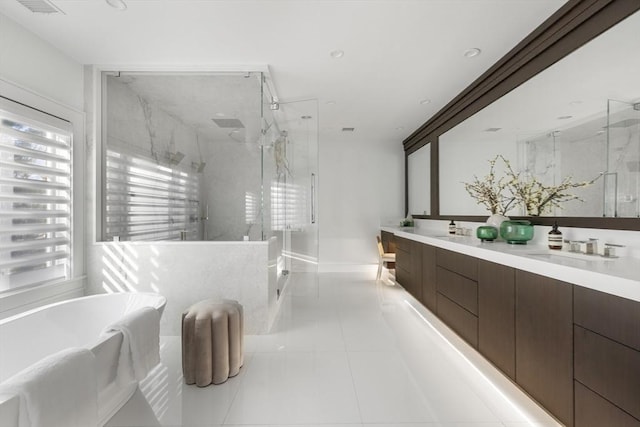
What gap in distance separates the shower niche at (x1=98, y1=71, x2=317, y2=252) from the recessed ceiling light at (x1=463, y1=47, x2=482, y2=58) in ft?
6.45

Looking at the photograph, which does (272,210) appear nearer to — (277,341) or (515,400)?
(277,341)

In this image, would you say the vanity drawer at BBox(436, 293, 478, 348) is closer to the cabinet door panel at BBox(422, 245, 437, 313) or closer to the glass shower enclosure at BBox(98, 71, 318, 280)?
the cabinet door panel at BBox(422, 245, 437, 313)

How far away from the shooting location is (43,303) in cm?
243

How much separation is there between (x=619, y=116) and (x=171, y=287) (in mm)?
3781

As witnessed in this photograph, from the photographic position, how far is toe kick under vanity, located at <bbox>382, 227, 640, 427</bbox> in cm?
121

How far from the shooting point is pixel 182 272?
2883mm

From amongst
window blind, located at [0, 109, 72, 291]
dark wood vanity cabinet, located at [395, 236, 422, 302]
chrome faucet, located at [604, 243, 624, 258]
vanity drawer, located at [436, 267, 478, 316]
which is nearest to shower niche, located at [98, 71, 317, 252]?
window blind, located at [0, 109, 72, 291]

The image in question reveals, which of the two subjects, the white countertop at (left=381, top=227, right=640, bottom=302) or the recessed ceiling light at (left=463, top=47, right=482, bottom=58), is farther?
the recessed ceiling light at (left=463, top=47, right=482, bottom=58)

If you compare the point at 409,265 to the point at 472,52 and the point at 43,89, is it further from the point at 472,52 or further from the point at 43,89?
the point at 43,89

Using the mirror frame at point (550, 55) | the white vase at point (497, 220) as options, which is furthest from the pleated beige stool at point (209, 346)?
the mirror frame at point (550, 55)

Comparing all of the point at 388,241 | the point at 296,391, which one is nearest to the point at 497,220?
the point at 296,391

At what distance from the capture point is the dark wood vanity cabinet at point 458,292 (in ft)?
7.78

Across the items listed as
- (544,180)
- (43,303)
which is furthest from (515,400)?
(43,303)

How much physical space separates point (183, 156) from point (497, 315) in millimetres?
3171
